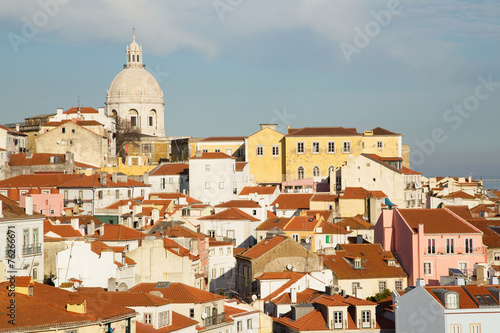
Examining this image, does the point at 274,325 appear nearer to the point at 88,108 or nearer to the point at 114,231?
the point at 114,231

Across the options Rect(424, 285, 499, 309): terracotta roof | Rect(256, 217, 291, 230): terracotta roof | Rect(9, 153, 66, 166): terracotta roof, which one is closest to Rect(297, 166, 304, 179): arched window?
Rect(9, 153, 66, 166): terracotta roof

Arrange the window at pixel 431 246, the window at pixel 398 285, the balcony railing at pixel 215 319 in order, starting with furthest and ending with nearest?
the window at pixel 431 246, the window at pixel 398 285, the balcony railing at pixel 215 319

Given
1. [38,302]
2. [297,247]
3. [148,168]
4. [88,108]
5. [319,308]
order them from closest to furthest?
[38,302] < [319,308] < [297,247] < [148,168] < [88,108]

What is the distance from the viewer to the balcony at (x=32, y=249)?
3341cm

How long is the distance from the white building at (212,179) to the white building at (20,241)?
37986 mm

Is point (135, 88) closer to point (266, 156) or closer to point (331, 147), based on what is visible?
point (266, 156)

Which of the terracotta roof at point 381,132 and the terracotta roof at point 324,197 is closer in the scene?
the terracotta roof at point 324,197

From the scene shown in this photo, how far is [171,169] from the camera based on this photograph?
257 ft

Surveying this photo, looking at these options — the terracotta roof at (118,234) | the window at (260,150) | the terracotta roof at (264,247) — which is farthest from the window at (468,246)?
the window at (260,150)

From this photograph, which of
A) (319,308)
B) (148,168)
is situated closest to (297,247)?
(319,308)

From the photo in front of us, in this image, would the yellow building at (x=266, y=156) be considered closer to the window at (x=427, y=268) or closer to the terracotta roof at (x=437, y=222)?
the terracotta roof at (x=437, y=222)

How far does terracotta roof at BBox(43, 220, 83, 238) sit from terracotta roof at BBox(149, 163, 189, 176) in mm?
32326

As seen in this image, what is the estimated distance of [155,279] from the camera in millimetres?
39656

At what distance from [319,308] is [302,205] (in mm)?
32475
